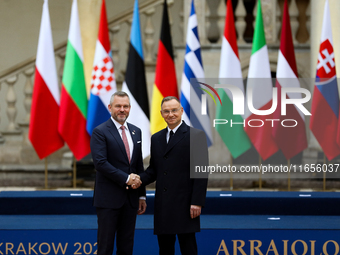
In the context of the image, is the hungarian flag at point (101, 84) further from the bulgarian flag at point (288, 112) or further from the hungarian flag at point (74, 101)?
the bulgarian flag at point (288, 112)

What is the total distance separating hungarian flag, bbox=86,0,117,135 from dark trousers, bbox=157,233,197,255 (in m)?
3.30

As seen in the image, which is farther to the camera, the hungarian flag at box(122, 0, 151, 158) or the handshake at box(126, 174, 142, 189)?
the hungarian flag at box(122, 0, 151, 158)

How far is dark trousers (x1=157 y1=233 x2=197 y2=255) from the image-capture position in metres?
2.88

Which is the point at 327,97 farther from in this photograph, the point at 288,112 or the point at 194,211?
the point at 194,211

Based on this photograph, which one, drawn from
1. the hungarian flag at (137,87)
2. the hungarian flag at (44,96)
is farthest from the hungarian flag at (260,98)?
the hungarian flag at (44,96)

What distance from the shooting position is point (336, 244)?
11.4ft

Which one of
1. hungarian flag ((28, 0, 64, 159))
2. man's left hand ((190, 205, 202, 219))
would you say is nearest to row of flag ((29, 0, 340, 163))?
hungarian flag ((28, 0, 64, 159))

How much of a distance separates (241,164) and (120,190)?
192 inches

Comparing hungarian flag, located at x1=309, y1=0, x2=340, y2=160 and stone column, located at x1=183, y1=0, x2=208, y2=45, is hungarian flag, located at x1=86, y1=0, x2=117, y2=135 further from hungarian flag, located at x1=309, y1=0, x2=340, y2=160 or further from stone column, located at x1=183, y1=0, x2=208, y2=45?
hungarian flag, located at x1=309, y1=0, x2=340, y2=160

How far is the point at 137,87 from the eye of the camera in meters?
6.12

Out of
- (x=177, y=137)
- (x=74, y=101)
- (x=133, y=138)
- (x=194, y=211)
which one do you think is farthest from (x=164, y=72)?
(x=194, y=211)

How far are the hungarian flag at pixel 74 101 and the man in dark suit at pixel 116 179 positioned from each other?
10.4 feet

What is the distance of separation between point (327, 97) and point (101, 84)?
3.05 m

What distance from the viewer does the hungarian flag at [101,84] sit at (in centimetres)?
602
